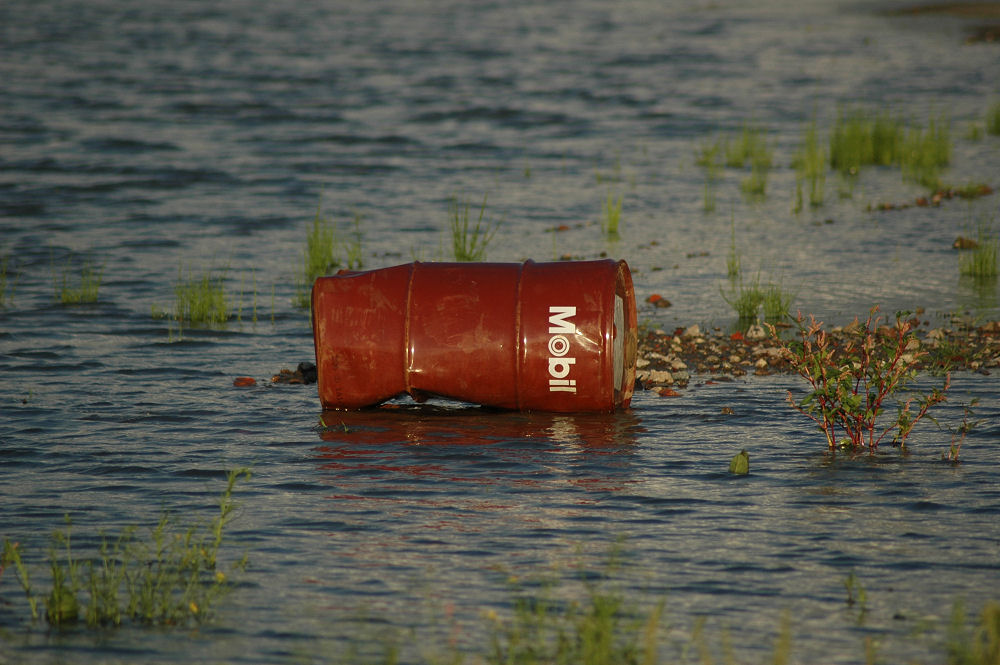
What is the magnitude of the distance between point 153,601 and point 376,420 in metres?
2.57

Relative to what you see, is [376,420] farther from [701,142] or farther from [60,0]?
[60,0]

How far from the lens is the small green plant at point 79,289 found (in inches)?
365

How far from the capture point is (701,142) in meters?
16.1

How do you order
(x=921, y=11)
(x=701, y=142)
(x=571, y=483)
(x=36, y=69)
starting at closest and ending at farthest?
(x=571, y=483), (x=701, y=142), (x=36, y=69), (x=921, y=11)

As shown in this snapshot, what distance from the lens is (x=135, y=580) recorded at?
4.38 m

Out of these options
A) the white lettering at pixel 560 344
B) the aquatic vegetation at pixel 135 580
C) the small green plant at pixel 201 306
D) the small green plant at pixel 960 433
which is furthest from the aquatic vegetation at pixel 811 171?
the aquatic vegetation at pixel 135 580

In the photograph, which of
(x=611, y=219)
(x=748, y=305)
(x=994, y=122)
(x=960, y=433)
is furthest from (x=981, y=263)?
(x=994, y=122)

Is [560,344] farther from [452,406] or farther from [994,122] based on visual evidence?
[994,122]

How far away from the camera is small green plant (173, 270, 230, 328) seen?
28.8ft

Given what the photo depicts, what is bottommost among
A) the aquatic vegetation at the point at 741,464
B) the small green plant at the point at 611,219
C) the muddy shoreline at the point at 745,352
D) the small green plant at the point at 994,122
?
the aquatic vegetation at the point at 741,464

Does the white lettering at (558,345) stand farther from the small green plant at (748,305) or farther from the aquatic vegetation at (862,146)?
the aquatic vegetation at (862,146)

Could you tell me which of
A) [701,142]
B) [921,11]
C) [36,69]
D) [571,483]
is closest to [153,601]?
[571,483]

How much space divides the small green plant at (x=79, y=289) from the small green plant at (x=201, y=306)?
2.33 ft

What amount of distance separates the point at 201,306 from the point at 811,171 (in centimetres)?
750
